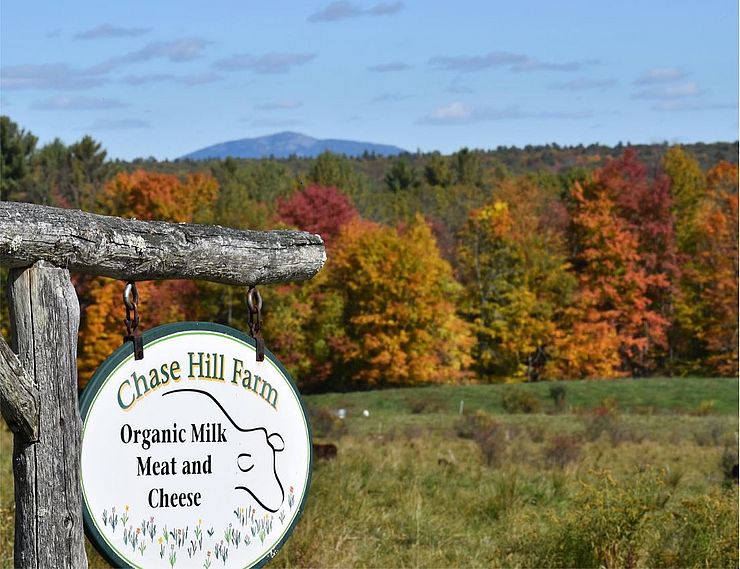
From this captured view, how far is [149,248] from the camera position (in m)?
4.02

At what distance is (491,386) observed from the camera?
42.5 m

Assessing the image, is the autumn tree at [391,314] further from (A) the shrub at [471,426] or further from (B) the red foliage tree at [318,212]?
(A) the shrub at [471,426]

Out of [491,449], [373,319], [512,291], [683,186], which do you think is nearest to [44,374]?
[491,449]

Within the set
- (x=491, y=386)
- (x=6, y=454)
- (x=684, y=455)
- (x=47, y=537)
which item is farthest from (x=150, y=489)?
(x=491, y=386)

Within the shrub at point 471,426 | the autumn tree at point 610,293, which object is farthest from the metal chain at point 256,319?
the autumn tree at point 610,293

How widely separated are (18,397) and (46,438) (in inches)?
6.9

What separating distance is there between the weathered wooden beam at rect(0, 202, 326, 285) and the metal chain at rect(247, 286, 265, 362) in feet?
0.29

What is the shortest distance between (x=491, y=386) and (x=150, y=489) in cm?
3903

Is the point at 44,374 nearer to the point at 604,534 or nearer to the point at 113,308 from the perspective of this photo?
the point at 604,534

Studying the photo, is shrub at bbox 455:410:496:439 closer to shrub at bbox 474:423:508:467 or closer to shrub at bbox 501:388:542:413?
shrub at bbox 474:423:508:467

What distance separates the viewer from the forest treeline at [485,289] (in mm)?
43625

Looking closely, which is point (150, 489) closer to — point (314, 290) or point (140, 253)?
point (140, 253)

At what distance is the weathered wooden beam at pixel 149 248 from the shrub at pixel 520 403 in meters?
32.4

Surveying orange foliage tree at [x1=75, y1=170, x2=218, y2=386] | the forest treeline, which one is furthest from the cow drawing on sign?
the forest treeline
